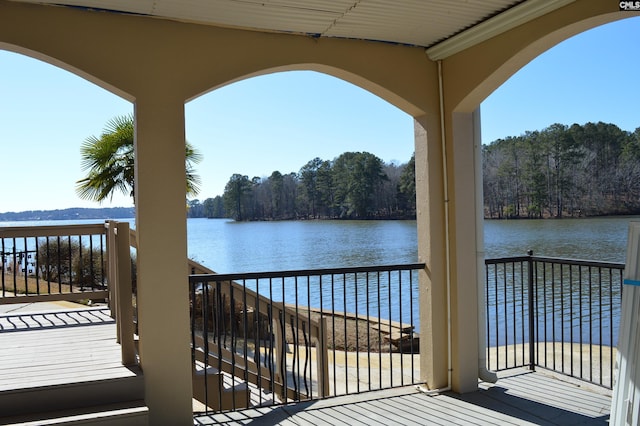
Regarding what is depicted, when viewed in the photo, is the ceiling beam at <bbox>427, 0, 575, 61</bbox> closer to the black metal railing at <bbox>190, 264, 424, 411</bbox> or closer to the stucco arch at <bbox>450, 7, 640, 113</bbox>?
the stucco arch at <bbox>450, 7, 640, 113</bbox>

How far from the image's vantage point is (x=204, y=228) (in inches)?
1329

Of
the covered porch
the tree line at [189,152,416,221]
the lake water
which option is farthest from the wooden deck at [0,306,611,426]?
the tree line at [189,152,416,221]

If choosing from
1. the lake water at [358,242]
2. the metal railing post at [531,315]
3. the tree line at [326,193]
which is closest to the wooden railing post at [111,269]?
the metal railing post at [531,315]

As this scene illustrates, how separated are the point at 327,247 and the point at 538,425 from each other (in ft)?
69.3

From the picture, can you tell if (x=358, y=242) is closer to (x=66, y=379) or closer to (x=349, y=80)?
(x=349, y=80)

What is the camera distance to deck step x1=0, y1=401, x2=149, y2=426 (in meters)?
2.92

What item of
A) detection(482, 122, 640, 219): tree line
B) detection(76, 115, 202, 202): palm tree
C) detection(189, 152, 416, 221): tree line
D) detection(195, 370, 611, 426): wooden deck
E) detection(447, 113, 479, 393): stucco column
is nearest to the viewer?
detection(195, 370, 611, 426): wooden deck

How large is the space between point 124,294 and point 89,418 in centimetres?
86

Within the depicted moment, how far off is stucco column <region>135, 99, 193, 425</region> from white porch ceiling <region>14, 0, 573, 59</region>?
1.81 ft

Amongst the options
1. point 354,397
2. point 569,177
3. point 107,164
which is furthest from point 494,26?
point 569,177

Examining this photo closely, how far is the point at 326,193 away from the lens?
85.6ft

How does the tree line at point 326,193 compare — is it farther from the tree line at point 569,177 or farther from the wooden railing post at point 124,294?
the wooden railing post at point 124,294

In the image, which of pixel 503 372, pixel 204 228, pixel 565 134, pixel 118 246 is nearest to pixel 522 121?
pixel 565 134

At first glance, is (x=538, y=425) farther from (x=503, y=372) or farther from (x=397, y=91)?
(x=397, y=91)
